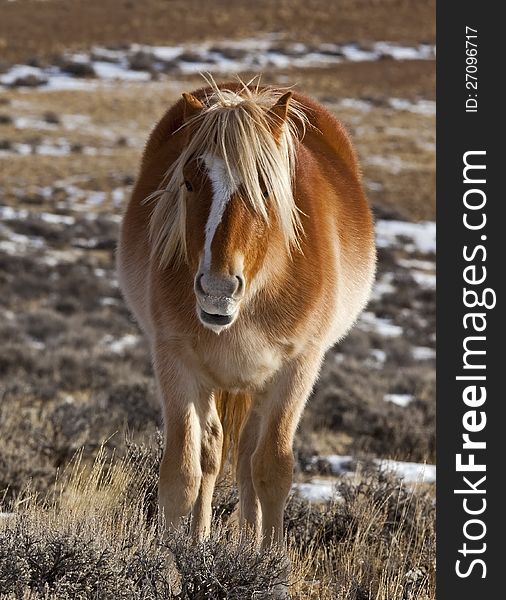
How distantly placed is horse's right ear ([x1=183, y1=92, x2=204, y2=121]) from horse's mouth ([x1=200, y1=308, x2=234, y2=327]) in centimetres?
103

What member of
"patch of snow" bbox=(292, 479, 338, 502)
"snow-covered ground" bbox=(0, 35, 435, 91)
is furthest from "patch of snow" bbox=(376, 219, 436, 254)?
"patch of snow" bbox=(292, 479, 338, 502)

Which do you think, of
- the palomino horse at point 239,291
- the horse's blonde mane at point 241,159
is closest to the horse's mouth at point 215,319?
the palomino horse at point 239,291

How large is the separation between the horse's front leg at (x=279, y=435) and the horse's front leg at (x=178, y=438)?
0.31 metres

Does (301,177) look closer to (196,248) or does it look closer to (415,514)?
(196,248)

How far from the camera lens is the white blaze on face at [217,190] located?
12.2 feet

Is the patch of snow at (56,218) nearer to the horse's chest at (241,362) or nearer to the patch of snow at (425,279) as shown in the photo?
the patch of snow at (425,279)

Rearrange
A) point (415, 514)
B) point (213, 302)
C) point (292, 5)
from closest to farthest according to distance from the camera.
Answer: point (213, 302) → point (415, 514) → point (292, 5)

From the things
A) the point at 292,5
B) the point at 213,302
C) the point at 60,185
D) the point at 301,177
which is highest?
the point at 292,5

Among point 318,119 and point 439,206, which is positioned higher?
point 318,119

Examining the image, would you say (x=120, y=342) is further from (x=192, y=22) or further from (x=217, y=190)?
(x=192, y=22)

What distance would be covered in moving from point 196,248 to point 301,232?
72 cm

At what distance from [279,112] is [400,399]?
27.2 feet

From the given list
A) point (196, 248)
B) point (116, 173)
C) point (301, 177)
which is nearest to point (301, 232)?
point (301, 177)

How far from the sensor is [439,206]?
4.71 m
